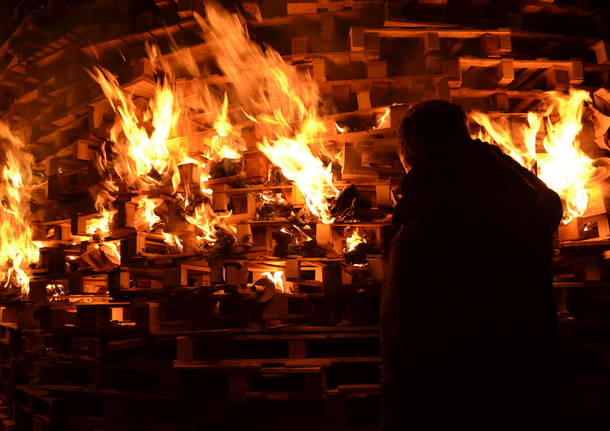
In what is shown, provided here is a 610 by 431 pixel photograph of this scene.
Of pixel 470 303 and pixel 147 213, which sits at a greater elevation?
pixel 147 213

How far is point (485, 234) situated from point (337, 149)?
294 cm

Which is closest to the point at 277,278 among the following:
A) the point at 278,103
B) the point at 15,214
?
the point at 278,103

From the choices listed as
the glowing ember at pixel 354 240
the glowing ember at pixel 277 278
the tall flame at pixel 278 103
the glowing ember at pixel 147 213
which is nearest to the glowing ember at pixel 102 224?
the glowing ember at pixel 147 213

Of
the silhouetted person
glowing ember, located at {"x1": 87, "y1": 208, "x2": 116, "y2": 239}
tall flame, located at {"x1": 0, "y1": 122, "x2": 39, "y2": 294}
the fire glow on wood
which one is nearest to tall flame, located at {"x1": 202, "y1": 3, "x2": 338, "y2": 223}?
the fire glow on wood

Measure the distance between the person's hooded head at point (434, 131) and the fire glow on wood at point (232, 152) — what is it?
203 cm

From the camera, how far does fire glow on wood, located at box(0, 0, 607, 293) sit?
175 inches

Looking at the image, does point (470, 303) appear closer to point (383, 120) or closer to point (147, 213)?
point (383, 120)

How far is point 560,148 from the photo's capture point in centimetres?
473

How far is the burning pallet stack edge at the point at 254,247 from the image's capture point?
13.7 feet

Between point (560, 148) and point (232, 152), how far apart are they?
3224mm

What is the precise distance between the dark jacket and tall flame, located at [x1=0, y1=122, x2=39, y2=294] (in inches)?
211

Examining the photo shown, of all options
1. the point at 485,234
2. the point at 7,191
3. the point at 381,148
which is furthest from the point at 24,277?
the point at 485,234

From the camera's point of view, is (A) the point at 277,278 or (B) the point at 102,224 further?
(B) the point at 102,224

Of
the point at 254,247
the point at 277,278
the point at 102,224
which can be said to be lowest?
the point at 277,278
